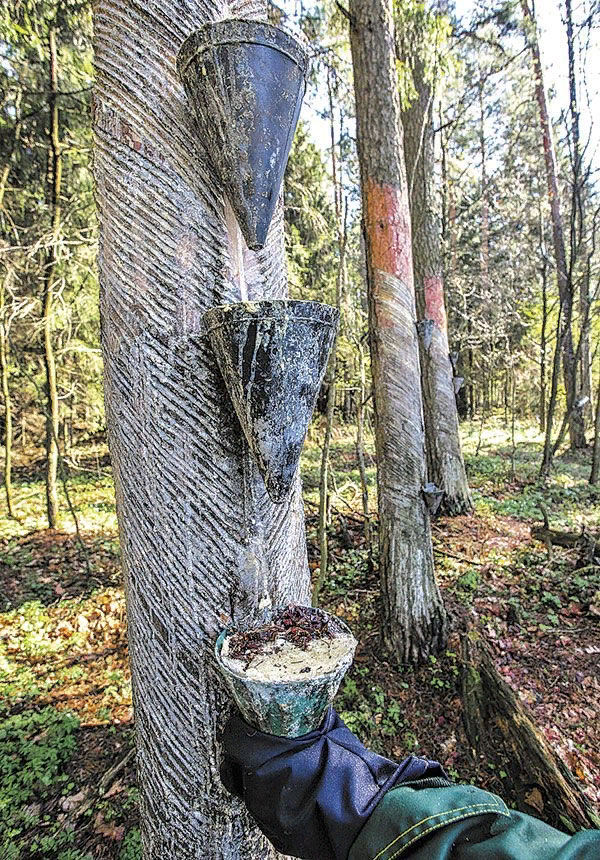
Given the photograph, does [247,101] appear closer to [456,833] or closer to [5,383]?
[456,833]

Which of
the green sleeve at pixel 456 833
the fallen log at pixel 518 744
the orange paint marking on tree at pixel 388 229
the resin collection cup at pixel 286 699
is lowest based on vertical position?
the fallen log at pixel 518 744

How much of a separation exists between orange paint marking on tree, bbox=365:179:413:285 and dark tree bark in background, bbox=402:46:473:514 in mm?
3258

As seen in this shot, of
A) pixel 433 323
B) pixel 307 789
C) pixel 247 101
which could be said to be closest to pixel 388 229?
pixel 247 101

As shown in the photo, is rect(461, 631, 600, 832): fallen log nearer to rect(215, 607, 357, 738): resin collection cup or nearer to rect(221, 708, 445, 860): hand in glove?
rect(221, 708, 445, 860): hand in glove

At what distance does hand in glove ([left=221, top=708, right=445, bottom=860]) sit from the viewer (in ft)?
2.97

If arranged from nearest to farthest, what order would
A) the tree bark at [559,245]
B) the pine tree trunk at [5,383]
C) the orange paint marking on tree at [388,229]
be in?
1. the orange paint marking on tree at [388,229]
2. the pine tree trunk at [5,383]
3. the tree bark at [559,245]

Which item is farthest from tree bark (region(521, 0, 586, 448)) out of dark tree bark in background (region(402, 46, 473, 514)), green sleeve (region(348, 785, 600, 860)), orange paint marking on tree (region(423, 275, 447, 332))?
green sleeve (region(348, 785, 600, 860))

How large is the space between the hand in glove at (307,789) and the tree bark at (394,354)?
3.03 metres

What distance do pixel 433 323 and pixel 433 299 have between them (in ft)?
1.35

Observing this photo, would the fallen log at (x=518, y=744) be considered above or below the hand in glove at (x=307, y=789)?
below

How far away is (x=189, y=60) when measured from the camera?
901 mm

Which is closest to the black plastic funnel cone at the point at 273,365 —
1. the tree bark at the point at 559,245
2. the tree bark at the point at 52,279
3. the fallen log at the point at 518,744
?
the fallen log at the point at 518,744

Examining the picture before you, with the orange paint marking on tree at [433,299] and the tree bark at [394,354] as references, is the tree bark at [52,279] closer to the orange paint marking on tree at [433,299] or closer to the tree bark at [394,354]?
the tree bark at [394,354]

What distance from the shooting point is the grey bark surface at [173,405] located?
0.99 meters
